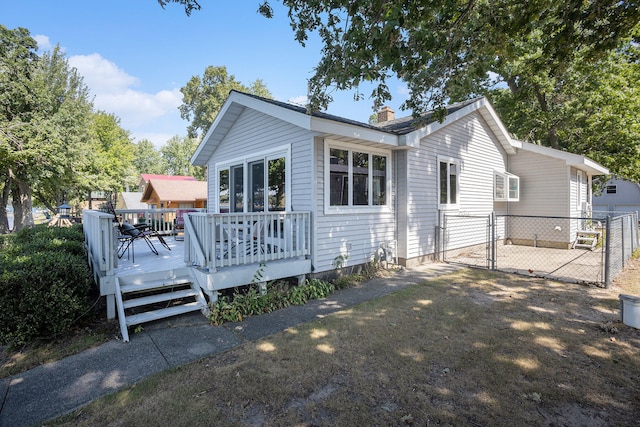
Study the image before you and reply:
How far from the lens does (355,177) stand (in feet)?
21.5

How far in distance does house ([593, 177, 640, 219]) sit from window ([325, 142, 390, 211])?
29.0m

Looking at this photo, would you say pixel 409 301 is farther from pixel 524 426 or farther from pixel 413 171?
pixel 413 171

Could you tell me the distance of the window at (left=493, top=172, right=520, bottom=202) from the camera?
35.0 ft

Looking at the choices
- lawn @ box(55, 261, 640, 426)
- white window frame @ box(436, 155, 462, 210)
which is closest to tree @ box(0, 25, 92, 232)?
lawn @ box(55, 261, 640, 426)

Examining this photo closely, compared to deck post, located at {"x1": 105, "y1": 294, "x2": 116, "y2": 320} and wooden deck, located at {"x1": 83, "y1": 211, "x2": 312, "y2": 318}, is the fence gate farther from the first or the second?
deck post, located at {"x1": 105, "y1": 294, "x2": 116, "y2": 320}

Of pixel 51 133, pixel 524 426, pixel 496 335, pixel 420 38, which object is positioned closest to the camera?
pixel 524 426

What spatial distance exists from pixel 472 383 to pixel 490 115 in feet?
31.8

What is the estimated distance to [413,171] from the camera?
24.5ft

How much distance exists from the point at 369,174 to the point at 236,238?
3.46 m

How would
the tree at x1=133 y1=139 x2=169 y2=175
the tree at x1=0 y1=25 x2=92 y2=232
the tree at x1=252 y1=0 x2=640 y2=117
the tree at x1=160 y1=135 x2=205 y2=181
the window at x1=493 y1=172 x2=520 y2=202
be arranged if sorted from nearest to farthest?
the tree at x1=252 y1=0 x2=640 y2=117 < the window at x1=493 y1=172 x2=520 y2=202 < the tree at x1=0 y1=25 x2=92 y2=232 < the tree at x1=133 y1=139 x2=169 y2=175 < the tree at x1=160 y1=135 x2=205 y2=181

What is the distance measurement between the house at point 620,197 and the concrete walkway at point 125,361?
3275 centimetres

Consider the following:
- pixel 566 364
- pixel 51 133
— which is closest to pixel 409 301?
pixel 566 364

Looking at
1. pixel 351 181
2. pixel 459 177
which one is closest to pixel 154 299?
pixel 351 181

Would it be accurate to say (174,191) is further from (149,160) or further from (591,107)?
(149,160)
